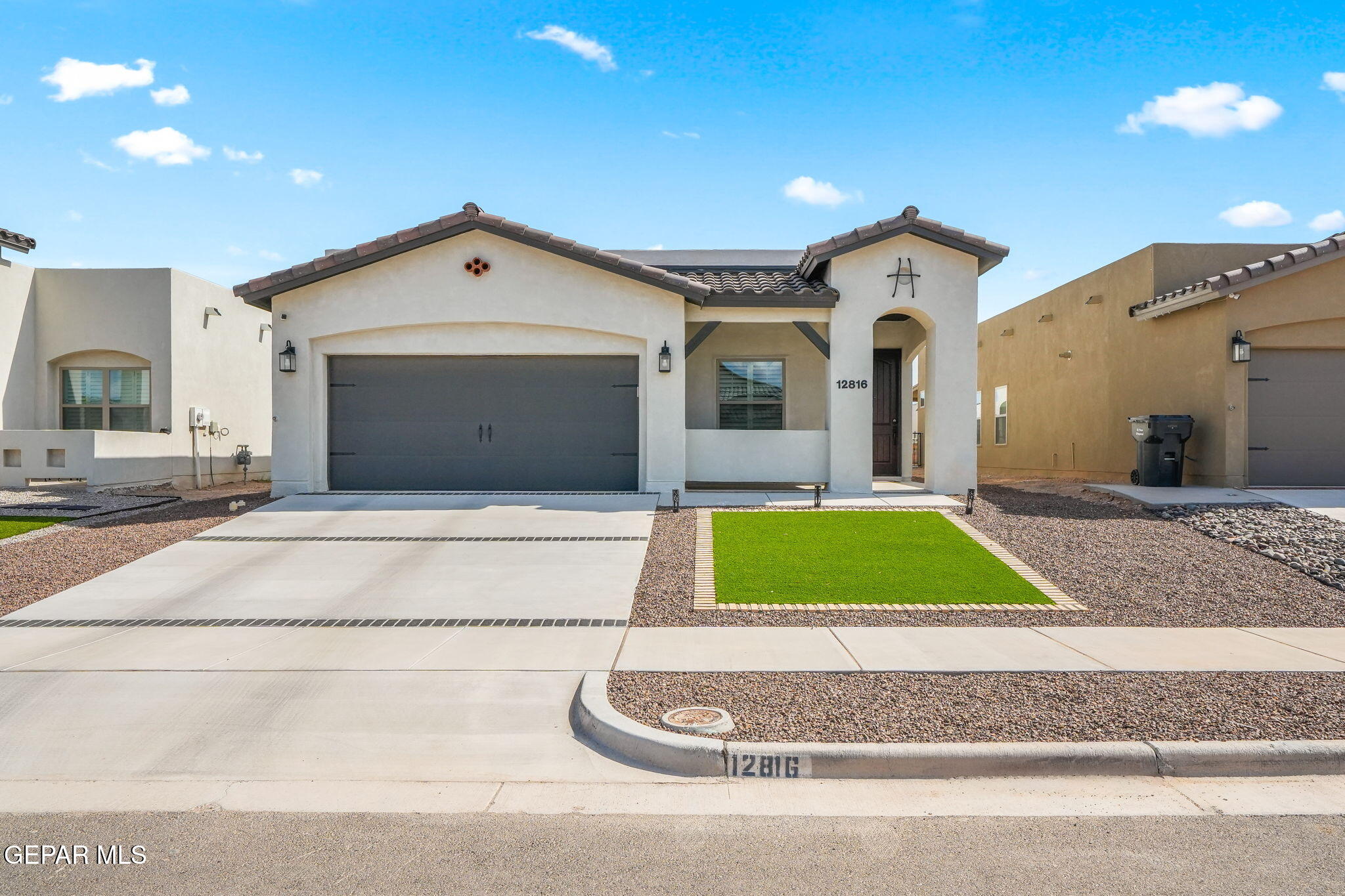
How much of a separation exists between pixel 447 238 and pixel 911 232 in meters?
7.66

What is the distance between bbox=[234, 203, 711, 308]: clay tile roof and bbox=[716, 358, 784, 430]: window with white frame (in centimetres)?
307

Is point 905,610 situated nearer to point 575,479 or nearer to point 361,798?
point 361,798

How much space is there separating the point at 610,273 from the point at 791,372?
446cm

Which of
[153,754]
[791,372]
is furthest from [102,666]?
[791,372]

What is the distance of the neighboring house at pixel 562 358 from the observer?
1370cm

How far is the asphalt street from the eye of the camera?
10.6ft

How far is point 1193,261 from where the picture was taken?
15.9 metres

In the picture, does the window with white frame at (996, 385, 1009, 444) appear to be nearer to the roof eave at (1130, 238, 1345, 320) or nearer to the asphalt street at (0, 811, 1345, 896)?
the roof eave at (1130, 238, 1345, 320)

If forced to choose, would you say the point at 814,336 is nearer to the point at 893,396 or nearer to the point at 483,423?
the point at 893,396

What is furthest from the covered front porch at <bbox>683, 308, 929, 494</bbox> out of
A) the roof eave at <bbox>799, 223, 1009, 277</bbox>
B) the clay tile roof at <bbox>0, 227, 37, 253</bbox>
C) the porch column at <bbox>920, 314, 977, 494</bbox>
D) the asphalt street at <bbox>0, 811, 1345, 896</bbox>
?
the clay tile roof at <bbox>0, 227, 37, 253</bbox>

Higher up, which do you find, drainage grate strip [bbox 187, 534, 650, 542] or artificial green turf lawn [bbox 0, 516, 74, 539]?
artificial green turf lawn [bbox 0, 516, 74, 539]

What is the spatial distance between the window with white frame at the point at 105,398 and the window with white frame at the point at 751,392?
12.7 metres

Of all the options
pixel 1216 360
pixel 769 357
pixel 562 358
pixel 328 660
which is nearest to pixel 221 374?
pixel 562 358

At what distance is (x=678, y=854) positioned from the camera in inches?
138
